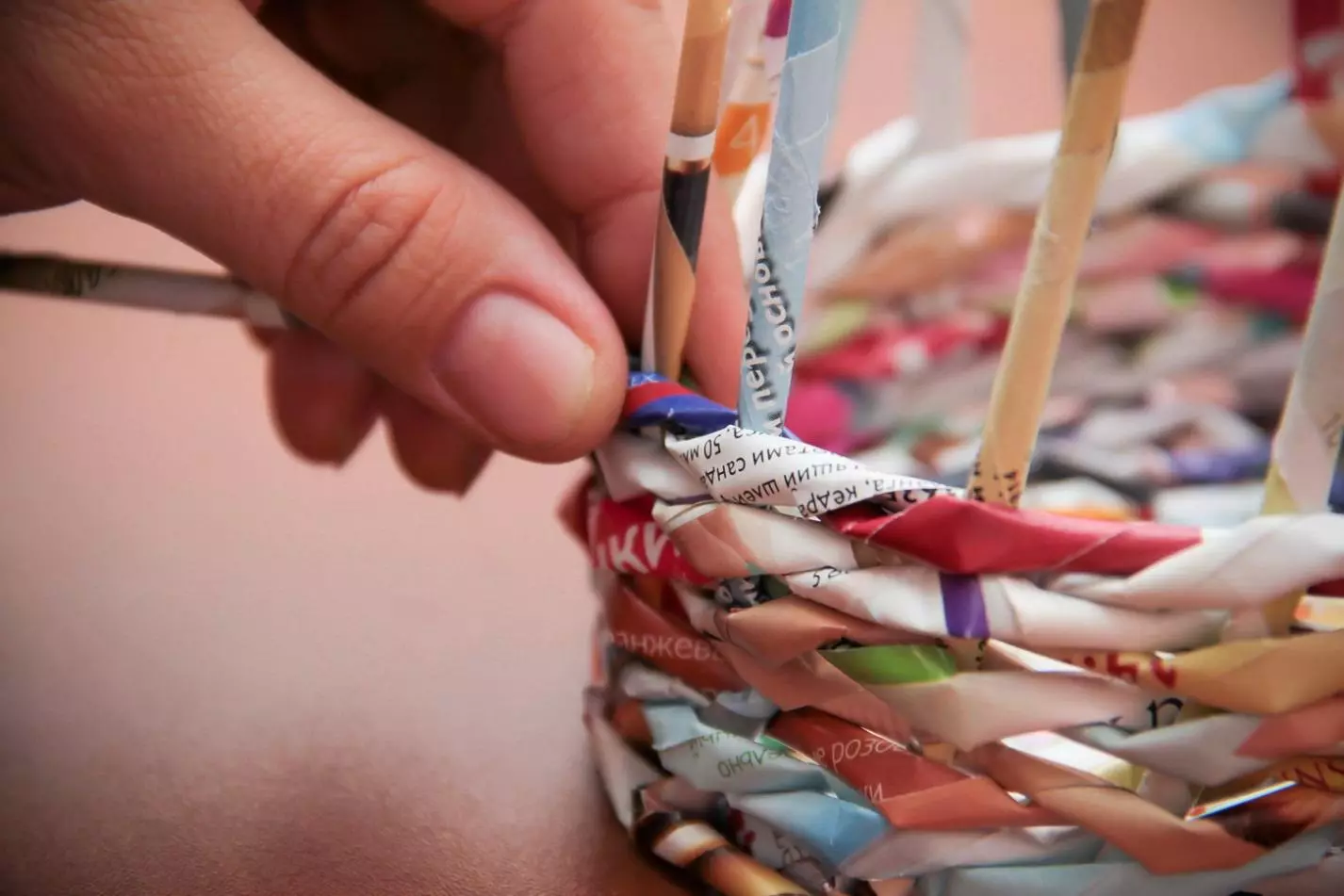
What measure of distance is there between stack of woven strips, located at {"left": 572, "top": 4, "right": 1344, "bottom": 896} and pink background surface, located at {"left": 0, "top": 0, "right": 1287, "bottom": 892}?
85 millimetres

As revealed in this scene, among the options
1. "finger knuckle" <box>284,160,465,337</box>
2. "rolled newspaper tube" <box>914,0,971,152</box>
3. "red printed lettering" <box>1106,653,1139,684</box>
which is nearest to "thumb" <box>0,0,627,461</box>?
"finger knuckle" <box>284,160,465,337</box>

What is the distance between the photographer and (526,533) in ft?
1.28

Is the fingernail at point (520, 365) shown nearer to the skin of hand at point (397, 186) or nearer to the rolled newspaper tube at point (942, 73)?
the skin of hand at point (397, 186)

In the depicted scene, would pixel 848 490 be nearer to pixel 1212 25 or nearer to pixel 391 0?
pixel 391 0

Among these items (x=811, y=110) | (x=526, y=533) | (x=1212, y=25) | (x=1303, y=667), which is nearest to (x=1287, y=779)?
(x=1303, y=667)

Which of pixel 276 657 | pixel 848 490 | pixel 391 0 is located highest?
pixel 391 0

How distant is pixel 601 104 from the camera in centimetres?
30

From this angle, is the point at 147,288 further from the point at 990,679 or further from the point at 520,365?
the point at 990,679

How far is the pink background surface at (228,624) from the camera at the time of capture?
269 mm

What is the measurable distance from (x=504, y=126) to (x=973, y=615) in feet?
0.88

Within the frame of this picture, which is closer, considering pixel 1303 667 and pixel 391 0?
pixel 1303 667

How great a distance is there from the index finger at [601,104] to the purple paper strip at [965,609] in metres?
0.12

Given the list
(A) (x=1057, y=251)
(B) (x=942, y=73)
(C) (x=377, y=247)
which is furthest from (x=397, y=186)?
(B) (x=942, y=73)

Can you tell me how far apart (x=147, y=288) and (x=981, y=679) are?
24cm
